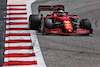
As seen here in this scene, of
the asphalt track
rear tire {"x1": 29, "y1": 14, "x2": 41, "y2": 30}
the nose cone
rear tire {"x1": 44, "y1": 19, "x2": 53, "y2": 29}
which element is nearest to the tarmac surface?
rear tire {"x1": 29, "y1": 14, "x2": 41, "y2": 30}

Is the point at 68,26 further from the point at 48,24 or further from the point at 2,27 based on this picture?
the point at 2,27

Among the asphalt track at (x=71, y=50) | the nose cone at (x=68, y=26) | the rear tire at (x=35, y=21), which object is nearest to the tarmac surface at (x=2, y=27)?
the rear tire at (x=35, y=21)

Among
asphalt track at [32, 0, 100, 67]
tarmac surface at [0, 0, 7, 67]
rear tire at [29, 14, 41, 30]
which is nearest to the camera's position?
asphalt track at [32, 0, 100, 67]

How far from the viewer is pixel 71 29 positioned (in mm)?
12750

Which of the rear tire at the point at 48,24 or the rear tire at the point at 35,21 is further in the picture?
the rear tire at the point at 35,21

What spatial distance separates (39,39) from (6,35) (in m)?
1.79

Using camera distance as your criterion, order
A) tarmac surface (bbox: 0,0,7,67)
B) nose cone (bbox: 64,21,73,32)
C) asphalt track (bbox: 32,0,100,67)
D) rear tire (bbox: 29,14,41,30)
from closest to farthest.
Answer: asphalt track (bbox: 32,0,100,67) → tarmac surface (bbox: 0,0,7,67) → nose cone (bbox: 64,21,73,32) → rear tire (bbox: 29,14,41,30)

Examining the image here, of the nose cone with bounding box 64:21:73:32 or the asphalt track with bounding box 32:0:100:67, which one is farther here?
the nose cone with bounding box 64:21:73:32

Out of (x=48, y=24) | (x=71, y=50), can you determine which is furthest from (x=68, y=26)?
(x=71, y=50)

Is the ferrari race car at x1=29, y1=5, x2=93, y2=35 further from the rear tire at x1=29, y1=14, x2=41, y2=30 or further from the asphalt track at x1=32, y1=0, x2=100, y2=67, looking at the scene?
the asphalt track at x1=32, y1=0, x2=100, y2=67

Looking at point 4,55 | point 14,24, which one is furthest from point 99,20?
point 4,55

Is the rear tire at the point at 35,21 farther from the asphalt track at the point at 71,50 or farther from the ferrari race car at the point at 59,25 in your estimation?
the asphalt track at the point at 71,50

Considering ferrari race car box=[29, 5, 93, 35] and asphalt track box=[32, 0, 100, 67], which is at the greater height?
ferrari race car box=[29, 5, 93, 35]

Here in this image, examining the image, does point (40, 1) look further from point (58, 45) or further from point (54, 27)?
point (58, 45)
